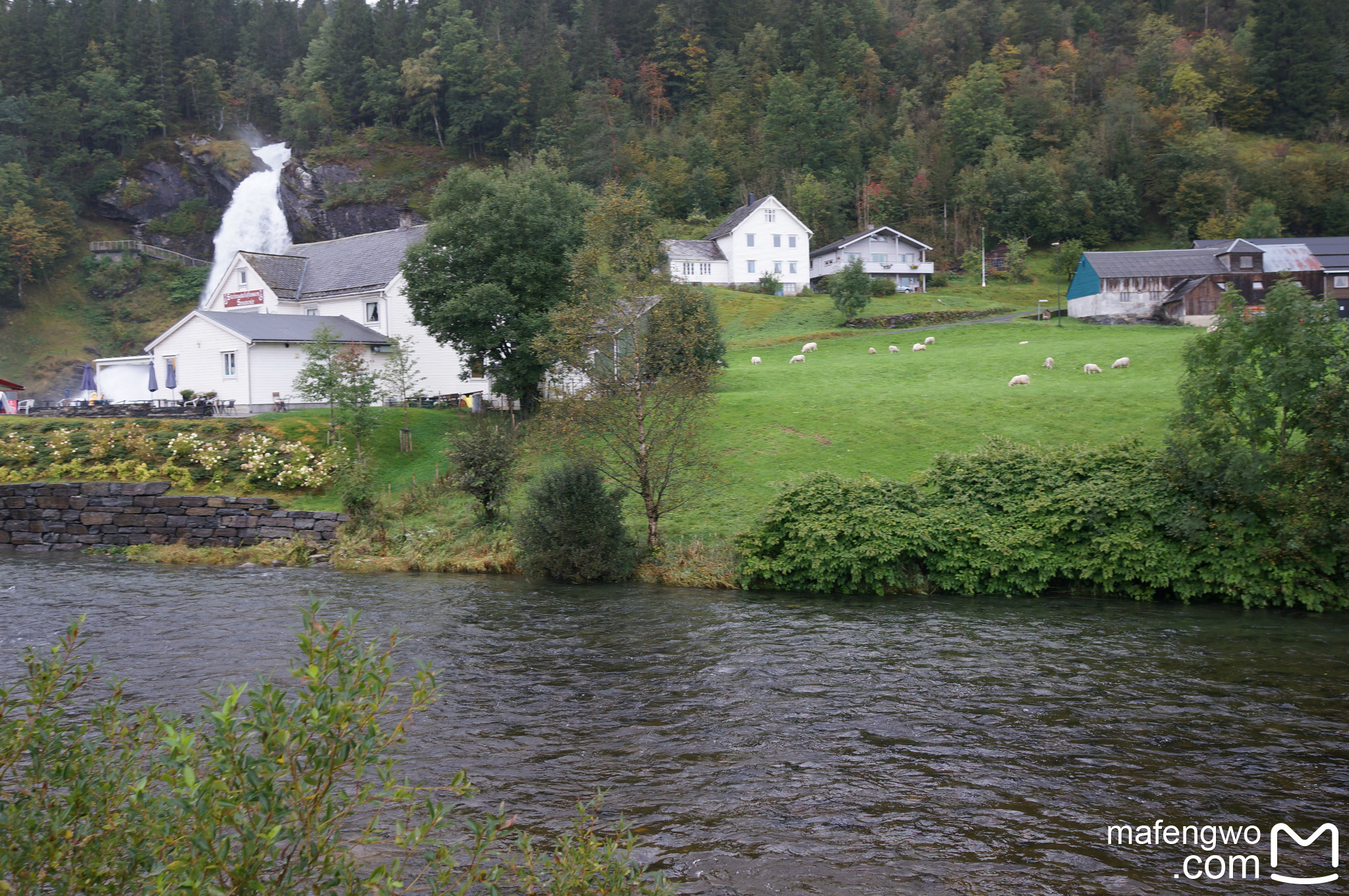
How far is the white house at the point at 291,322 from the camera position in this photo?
138 feet

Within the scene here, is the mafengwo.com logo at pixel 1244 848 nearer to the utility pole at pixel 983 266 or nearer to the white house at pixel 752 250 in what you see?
the white house at pixel 752 250

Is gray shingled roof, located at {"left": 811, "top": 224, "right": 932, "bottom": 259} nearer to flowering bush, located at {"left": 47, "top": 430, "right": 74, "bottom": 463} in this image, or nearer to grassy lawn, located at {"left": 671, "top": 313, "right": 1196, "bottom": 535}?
grassy lawn, located at {"left": 671, "top": 313, "right": 1196, "bottom": 535}

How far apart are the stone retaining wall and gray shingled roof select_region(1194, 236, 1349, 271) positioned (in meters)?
75.6

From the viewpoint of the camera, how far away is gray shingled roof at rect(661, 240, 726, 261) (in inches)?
3295

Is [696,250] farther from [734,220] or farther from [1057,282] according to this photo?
[1057,282]

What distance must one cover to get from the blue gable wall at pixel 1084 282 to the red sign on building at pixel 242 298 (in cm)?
6109

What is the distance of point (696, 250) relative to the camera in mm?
86125

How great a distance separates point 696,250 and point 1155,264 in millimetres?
41153

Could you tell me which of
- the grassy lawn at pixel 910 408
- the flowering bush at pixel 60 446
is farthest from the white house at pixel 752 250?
the flowering bush at pixel 60 446

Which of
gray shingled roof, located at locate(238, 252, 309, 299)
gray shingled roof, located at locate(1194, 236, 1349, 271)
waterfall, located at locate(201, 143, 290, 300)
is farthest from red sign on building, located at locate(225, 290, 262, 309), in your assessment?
gray shingled roof, located at locate(1194, 236, 1349, 271)

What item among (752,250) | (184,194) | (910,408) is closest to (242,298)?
(910,408)

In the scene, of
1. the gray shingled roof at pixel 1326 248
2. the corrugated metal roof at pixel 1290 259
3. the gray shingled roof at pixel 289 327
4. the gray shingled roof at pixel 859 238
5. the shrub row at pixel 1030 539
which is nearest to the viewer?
the shrub row at pixel 1030 539

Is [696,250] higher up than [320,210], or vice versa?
[320,210]

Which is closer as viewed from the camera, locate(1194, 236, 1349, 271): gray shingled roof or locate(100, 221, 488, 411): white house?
locate(100, 221, 488, 411): white house
